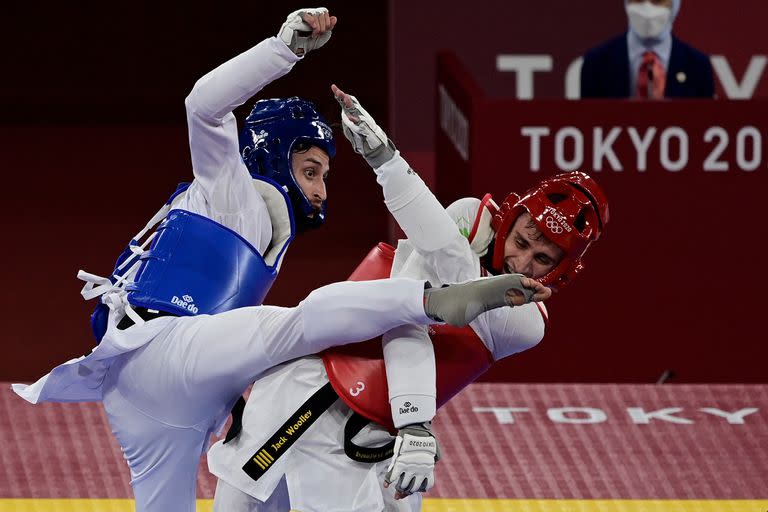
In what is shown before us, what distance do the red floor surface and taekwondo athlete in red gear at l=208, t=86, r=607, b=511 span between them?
60.2 inches

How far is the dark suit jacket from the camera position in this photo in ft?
26.3

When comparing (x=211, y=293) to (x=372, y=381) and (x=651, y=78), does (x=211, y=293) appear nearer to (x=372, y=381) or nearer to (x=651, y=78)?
(x=372, y=381)

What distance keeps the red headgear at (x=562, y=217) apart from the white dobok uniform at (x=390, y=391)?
8cm

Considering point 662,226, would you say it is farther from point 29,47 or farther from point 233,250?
point 29,47

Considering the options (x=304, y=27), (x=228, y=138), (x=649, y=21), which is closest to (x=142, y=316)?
(x=228, y=138)

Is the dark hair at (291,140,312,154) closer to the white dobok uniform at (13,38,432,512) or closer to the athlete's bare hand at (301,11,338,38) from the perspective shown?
the white dobok uniform at (13,38,432,512)

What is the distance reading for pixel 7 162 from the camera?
11109 millimetres

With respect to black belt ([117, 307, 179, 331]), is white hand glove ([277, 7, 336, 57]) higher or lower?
higher

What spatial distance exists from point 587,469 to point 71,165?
6.13 m

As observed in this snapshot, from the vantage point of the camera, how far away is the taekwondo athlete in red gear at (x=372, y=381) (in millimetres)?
4145

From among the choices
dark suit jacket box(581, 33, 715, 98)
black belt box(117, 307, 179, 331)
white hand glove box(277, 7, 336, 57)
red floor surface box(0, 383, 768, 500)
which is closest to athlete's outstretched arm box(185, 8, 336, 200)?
white hand glove box(277, 7, 336, 57)

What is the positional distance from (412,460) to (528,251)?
0.67m

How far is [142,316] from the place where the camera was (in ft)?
14.8

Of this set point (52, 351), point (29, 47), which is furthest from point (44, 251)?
point (29, 47)
